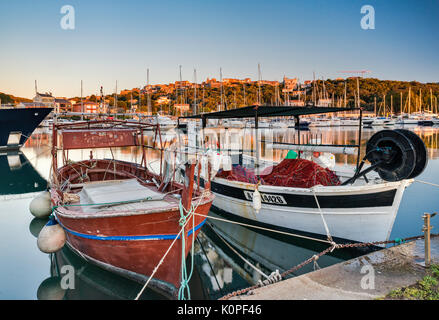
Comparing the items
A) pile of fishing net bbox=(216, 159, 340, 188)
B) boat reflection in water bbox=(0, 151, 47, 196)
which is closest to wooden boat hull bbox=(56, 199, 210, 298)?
pile of fishing net bbox=(216, 159, 340, 188)

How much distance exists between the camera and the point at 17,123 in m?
33.9

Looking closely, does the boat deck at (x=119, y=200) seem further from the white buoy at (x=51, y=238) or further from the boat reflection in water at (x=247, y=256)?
the boat reflection in water at (x=247, y=256)

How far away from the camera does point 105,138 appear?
864cm

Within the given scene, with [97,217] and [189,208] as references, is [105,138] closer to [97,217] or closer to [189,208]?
[97,217]

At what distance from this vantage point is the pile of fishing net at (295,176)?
830 cm

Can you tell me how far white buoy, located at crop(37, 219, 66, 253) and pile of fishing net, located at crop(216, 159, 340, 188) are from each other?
5.12 meters

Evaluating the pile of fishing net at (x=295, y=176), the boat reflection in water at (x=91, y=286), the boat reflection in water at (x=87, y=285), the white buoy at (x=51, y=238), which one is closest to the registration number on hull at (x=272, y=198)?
the pile of fishing net at (x=295, y=176)

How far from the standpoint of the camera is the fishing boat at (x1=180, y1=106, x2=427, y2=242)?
6.73 metres

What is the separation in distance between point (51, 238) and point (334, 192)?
22.8 feet

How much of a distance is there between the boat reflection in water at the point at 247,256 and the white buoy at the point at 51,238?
135 inches

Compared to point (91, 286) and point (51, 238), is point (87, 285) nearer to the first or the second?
point (91, 286)

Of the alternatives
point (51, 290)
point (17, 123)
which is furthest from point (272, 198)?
point (17, 123)

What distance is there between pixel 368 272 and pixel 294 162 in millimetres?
4656
